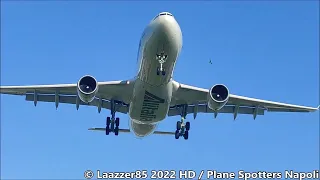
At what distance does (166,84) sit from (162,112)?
7.62 ft

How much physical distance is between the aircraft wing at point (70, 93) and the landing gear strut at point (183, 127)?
3388mm

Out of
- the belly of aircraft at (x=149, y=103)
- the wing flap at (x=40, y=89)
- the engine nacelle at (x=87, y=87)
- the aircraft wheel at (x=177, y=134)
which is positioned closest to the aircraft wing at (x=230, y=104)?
the aircraft wheel at (x=177, y=134)

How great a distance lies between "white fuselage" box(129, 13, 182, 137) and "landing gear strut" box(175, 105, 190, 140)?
1.63 meters

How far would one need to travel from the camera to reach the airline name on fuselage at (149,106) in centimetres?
2683

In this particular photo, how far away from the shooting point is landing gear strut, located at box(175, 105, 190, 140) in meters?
31.0

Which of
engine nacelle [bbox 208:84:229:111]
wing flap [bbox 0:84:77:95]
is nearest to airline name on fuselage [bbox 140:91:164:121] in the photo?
engine nacelle [bbox 208:84:229:111]

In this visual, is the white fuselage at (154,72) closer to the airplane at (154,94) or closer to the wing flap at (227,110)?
the airplane at (154,94)

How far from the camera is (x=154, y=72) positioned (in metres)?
25.5

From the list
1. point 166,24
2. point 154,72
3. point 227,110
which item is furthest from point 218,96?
point 166,24

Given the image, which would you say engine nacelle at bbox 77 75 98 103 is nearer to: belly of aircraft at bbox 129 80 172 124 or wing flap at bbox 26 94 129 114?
belly of aircraft at bbox 129 80 172 124

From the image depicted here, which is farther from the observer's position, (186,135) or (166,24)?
(186,135)

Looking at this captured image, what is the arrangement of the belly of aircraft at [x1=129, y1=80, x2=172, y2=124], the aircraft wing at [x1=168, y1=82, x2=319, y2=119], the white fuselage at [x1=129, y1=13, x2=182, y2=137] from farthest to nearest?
1. the aircraft wing at [x1=168, y1=82, x2=319, y2=119]
2. the belly of aircraft at [x1=129, y1=80, x2=172, y2=124]
3. the white fuselage at [x1=129, y1=13, x2=182, y2=137]

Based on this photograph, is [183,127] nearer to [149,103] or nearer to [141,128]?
[141,128]

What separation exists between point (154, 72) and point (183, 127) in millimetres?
6736
